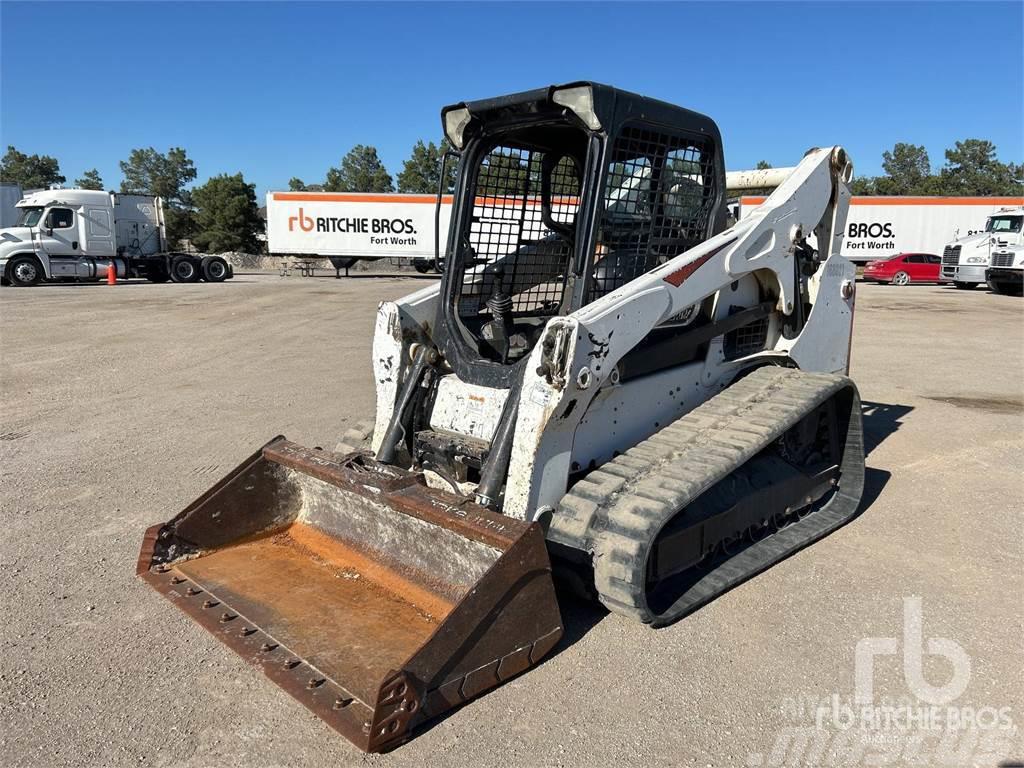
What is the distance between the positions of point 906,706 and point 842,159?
3538mm

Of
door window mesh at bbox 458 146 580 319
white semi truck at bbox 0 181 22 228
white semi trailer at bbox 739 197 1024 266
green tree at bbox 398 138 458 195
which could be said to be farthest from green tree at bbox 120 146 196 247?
door window mesh at bbox 458 146 580 319

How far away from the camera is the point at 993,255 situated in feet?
79.2

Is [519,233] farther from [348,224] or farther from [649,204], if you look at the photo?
[348,224]

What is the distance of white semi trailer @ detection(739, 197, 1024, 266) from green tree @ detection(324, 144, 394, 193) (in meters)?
46.8

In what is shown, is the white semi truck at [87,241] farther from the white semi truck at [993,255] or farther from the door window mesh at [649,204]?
the white semi truck at [993,255]

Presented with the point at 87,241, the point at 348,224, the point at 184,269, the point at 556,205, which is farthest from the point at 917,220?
the point at 556,205

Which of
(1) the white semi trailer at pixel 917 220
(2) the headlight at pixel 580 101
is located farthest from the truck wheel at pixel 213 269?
(2) the headlight at pixel 580 101

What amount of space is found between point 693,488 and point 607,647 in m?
0.75

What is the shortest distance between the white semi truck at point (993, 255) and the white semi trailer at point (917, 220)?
173 inches

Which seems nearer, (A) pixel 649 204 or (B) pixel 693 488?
(B) pixel 693 488

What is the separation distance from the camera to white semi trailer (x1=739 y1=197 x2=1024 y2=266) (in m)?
30.4

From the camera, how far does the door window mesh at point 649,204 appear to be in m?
3.95

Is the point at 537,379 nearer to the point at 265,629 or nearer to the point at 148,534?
the point at 265,629

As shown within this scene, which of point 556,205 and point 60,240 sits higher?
point 556,205
